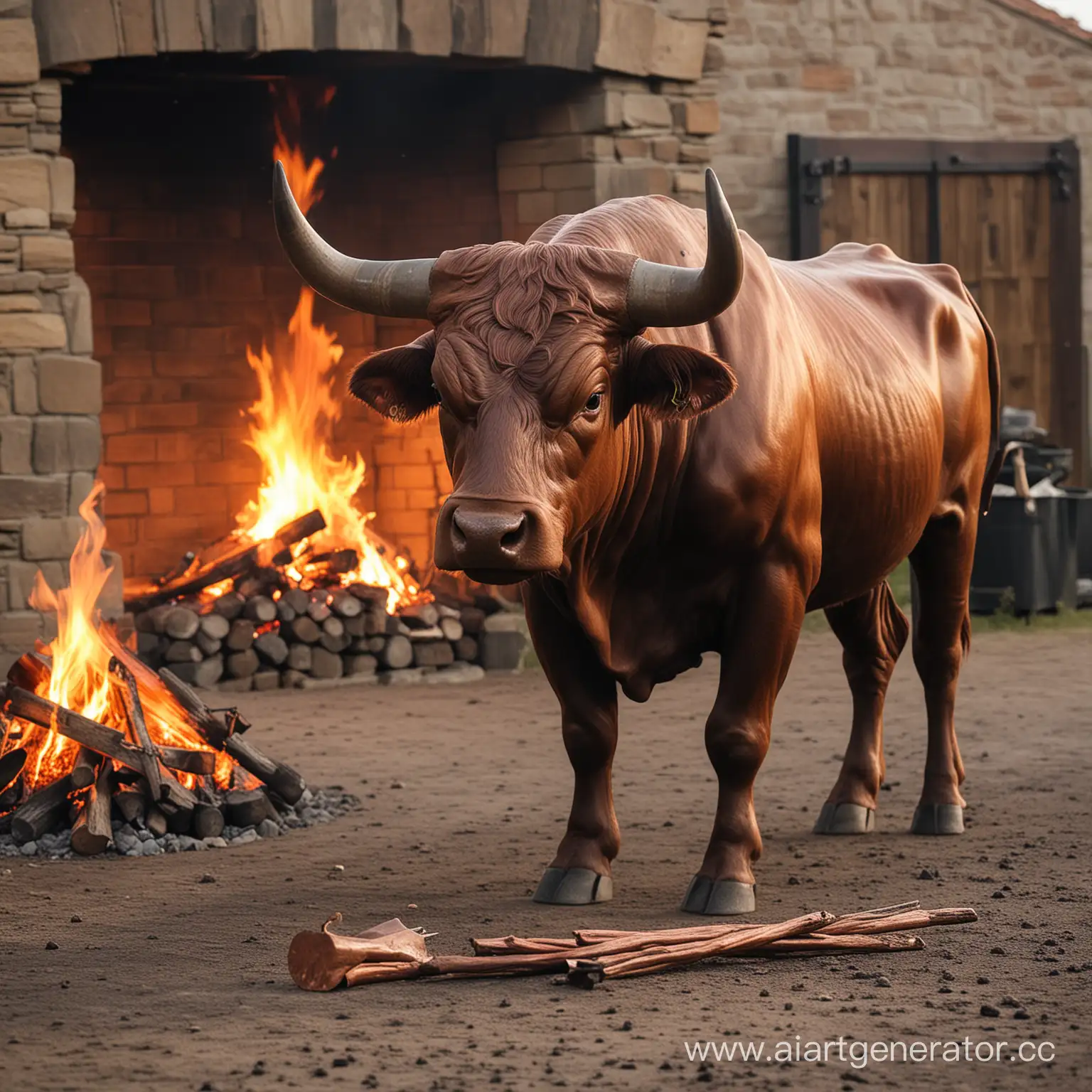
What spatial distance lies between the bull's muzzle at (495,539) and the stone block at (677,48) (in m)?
6.28

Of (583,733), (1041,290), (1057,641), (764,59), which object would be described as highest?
(764,59)

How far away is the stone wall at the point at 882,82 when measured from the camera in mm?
13758

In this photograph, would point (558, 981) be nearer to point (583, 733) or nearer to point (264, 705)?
point (583, 733)

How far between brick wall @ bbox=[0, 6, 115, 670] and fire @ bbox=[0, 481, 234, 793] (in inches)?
56.8

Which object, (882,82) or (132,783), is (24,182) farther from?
(882,82)

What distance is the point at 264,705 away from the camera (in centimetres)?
966

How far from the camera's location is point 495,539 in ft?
15.2

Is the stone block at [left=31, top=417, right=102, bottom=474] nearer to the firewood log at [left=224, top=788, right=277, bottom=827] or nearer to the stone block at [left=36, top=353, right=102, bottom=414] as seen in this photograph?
the stone block at [left=36, top=353, right=102, bottom=414]

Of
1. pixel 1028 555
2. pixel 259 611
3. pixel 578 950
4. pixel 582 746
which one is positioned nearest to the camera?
pixel 578 950

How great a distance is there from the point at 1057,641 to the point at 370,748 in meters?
4.53

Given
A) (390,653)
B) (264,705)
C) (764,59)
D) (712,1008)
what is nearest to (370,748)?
(264,705)

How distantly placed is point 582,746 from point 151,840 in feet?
5.38

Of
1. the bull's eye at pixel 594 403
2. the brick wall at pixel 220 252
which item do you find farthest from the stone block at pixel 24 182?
the bull's eye at pixel 594 403

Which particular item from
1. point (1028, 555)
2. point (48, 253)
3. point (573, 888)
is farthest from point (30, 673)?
point (1028, 555)
